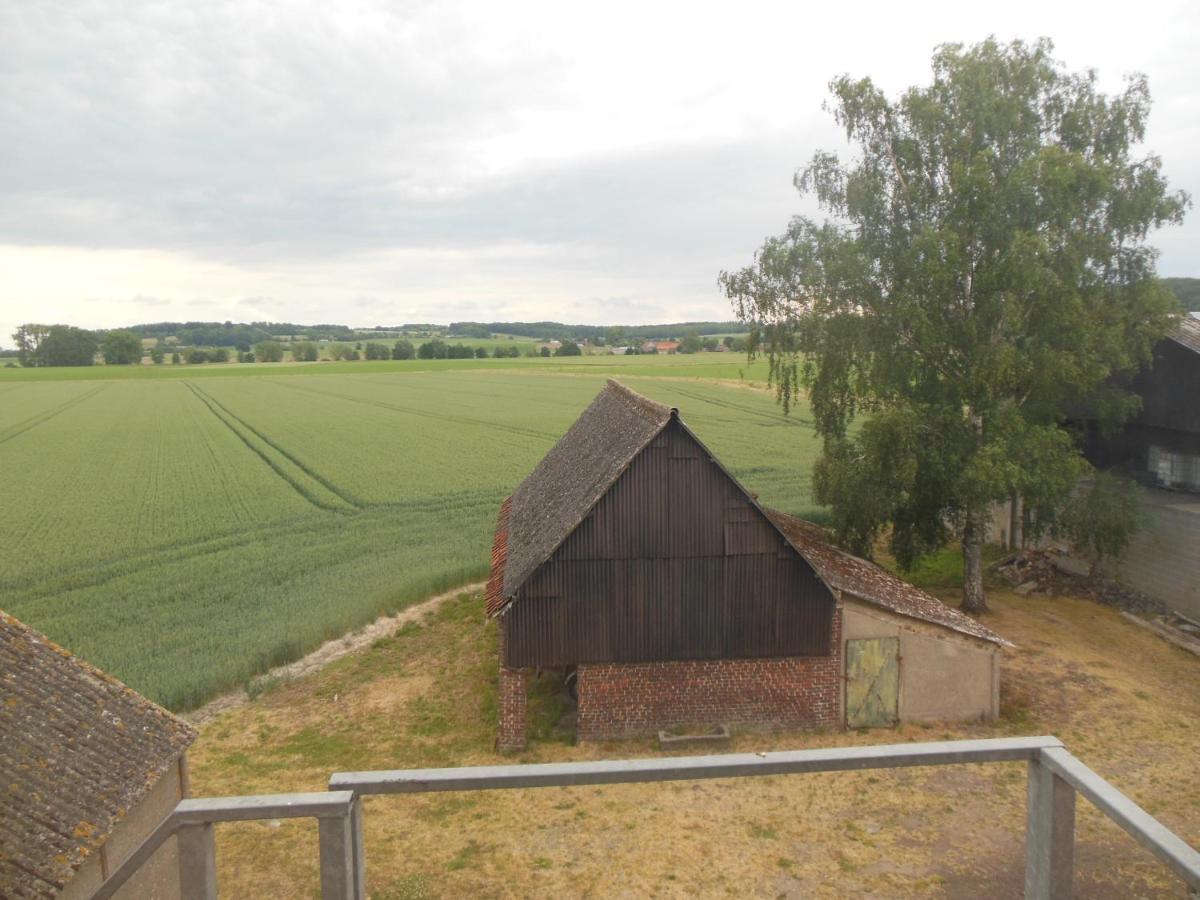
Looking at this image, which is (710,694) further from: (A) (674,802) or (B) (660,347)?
(B) (660,347)

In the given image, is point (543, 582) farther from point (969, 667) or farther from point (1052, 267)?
point (1052, 267)

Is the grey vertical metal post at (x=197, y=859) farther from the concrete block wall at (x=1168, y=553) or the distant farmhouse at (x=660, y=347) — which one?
the distant farmhouse at (x=660, y=347)

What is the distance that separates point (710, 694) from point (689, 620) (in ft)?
4.97

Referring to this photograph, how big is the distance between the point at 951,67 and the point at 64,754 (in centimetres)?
2357

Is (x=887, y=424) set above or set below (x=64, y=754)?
above

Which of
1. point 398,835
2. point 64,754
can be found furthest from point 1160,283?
point 64,754

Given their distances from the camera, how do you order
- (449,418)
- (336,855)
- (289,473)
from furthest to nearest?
1. (449,418)
2. (289,473)
3. (336,855)

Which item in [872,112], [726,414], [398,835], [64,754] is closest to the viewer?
[64,754]

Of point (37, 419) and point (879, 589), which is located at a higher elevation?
point (37, 419)

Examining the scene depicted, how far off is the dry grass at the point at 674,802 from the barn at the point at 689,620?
2.48 ft

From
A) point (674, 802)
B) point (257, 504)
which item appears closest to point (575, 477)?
point (674, 802)

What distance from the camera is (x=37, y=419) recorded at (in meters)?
73.0

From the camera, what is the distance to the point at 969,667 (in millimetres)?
17297

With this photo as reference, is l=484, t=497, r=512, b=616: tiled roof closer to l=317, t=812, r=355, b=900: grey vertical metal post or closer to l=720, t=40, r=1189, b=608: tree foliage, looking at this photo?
l=720, t=40, r=1189, b=608: tree foliage
